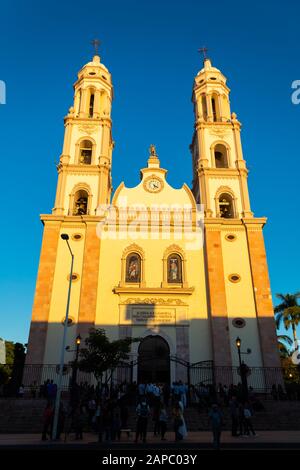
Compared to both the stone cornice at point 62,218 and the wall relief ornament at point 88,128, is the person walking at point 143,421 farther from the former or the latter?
the wall relief ornament at point 88,128

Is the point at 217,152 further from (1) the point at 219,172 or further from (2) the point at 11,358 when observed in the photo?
(2) the point at 11,358

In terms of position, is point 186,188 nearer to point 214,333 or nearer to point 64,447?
point 214,333

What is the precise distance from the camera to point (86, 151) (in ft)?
108

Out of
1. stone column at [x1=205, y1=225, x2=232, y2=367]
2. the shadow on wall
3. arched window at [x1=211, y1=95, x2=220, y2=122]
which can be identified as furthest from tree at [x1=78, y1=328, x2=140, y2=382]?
arched window at [x1=211, y1=95, x2=220, y2=122]

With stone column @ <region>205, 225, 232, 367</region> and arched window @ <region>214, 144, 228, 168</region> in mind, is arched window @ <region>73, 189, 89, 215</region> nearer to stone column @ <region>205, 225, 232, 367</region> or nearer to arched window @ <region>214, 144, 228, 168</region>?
stone column @ <region>205, 225, 232, 367</region>

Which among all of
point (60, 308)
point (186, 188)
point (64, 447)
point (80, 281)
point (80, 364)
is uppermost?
point (186, 188)

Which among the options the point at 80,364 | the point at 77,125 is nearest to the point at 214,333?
the point at 80,364

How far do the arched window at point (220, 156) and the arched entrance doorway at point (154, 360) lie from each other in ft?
54.4

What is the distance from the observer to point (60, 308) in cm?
2414

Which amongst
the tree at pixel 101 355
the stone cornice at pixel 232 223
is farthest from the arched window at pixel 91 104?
the tree at pixel 101 355

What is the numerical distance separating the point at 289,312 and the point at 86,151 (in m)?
27.0

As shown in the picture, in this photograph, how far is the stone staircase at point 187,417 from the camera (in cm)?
1549

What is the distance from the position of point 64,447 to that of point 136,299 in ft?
47.2

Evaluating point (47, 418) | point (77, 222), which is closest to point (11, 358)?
point (77, 222)
